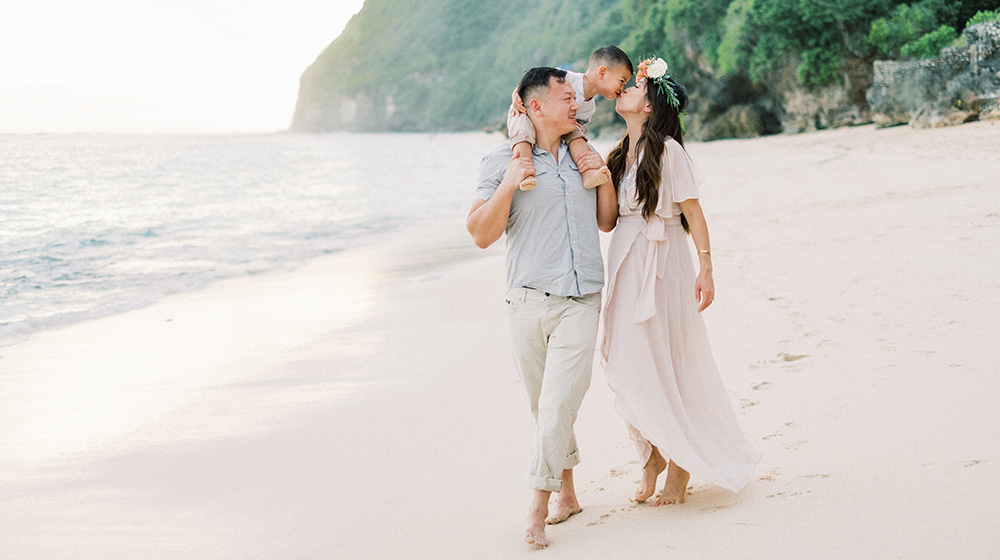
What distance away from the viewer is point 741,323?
5.14 m

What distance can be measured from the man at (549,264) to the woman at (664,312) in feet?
0.39

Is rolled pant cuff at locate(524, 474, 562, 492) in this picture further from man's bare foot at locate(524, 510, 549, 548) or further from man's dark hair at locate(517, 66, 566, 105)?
man's dark hair at locate(517, 66, 566, 105)

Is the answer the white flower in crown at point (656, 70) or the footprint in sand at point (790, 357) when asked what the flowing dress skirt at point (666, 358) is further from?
the footprint in sand at point (790, 357)

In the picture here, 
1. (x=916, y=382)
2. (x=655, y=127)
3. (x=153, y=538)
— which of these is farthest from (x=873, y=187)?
(x=153, y=538)

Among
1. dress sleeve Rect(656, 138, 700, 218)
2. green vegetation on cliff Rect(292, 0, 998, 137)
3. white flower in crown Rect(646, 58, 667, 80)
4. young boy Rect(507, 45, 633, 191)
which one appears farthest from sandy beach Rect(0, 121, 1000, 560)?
green vegetation on cliff Rect(292, 0, 998, 137)

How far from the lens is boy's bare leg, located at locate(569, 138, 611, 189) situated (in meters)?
2.77

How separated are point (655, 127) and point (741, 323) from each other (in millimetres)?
2600

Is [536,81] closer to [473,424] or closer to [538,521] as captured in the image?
[538,521]

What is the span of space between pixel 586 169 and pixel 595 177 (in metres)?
0.06

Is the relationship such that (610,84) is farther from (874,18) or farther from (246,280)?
(874,18)

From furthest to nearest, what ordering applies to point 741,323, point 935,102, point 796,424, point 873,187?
point 935,102 < point 873,187 < point 741,323 < point 796,424

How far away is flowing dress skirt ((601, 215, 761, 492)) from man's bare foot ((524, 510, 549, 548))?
1.63 feet

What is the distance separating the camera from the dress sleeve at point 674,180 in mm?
2871

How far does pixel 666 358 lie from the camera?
288 cm
